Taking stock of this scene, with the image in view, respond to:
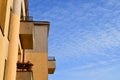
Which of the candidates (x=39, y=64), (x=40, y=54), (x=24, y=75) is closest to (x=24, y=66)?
(x=24, y=75)

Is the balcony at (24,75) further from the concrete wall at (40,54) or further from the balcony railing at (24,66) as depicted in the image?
the concrete wall at (40,54)

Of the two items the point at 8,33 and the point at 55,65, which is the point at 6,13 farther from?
the point at 55,65

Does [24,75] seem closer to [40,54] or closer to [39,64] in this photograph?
[39,64]

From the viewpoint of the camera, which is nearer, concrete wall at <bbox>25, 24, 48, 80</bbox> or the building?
the building

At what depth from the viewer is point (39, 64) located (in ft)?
70.4

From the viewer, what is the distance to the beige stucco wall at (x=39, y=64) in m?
21.1

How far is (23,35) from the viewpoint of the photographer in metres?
14.2

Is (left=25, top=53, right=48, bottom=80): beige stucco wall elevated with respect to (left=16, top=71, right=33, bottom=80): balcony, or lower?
elevated

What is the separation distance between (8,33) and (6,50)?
969mm

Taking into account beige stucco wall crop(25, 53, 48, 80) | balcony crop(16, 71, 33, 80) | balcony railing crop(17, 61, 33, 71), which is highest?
beige stucco wall crop(25, 53, 48, 80)

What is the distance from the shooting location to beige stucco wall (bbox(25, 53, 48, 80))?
2109 cm

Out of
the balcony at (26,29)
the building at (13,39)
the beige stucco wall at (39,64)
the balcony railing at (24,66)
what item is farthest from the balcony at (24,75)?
the beige stucco wall at (39,64)

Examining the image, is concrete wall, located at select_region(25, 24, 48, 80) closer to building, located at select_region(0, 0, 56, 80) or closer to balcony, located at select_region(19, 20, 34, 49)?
building, located at select_region(0, 0, 56, 80)

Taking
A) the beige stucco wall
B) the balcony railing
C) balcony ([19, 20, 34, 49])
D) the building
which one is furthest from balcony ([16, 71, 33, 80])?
the beige stucco wall
